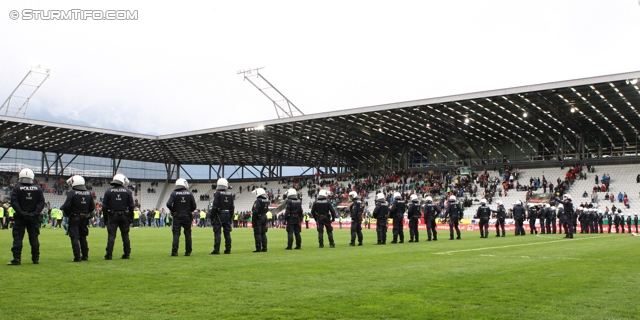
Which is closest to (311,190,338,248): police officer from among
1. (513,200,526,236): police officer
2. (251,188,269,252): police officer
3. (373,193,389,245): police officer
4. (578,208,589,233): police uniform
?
(251,188,269,252): police officer

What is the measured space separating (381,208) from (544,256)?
740 cm

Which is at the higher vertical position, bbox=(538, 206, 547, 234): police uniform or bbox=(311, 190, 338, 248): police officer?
bbox=(311, 190, 338, 248): police officer

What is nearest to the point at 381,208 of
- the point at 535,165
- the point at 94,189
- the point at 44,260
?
the point at 44,260

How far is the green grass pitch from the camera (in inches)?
245

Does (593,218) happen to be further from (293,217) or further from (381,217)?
(293,217)

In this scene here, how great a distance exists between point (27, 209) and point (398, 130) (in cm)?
4582

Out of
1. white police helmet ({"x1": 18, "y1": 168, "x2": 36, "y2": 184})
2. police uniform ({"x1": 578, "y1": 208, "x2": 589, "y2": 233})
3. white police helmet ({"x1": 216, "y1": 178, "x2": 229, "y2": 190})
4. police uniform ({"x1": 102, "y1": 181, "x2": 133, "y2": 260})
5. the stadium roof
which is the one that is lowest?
police uniform ({"x1": 578, "y1": 208, "x2": 589, "y2": 233})

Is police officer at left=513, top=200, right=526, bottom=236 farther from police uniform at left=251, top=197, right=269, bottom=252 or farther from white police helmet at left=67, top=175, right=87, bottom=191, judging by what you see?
white police helmet at left=67, top=175, right=87, bottom=191

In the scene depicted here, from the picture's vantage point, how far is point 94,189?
69.6 m

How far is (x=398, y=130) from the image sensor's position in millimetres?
55125

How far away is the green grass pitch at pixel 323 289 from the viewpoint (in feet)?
20.5

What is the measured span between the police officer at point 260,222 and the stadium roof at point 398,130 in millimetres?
27101

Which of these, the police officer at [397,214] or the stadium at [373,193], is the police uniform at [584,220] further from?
the police officer at [397,214]

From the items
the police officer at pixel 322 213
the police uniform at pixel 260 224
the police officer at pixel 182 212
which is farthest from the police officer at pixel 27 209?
the police officer at pixel 322 213
